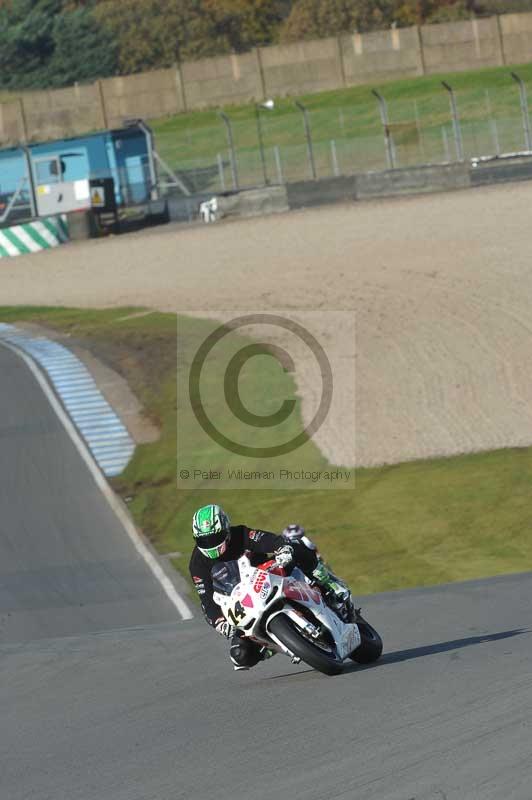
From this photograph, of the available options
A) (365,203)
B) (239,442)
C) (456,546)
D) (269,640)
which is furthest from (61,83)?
(269,640)

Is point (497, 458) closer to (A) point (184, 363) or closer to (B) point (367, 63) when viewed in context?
(A) point (184, 363)

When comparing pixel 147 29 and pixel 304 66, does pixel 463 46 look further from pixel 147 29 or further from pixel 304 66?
pixel 147 29

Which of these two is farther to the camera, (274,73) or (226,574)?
(274,73)

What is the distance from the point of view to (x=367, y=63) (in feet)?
237

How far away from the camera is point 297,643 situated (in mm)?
8344

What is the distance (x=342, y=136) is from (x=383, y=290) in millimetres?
35460

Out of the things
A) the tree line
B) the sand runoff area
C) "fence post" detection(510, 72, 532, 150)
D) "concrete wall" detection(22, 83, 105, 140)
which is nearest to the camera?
the sand runoff area

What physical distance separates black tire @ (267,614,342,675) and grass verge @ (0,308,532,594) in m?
6.55

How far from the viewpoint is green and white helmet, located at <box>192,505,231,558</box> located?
8.60 m

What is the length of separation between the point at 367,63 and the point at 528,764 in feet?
227

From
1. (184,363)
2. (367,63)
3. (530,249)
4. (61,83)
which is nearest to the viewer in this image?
(184,363)

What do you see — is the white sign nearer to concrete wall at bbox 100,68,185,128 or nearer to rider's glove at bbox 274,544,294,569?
concrete wall at bbox 100,68,185,128

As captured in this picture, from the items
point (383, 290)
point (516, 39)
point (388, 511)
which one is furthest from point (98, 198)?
point (516, 39)

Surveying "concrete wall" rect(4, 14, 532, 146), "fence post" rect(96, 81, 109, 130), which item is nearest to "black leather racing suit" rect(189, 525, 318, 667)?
"concrete wall" rect(4, 14, 532, 146)
